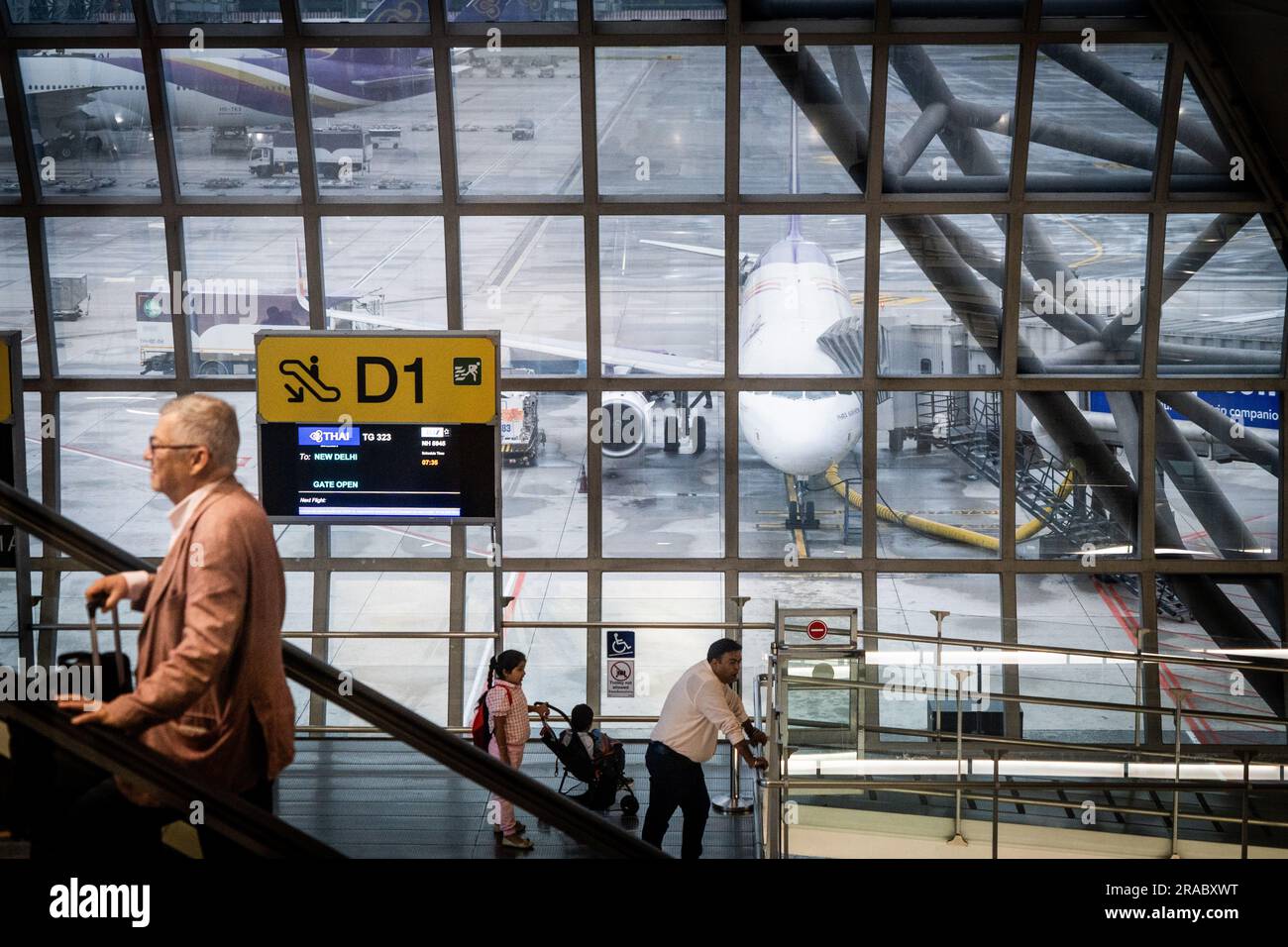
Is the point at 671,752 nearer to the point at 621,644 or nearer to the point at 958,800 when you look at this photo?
the point at 958,800

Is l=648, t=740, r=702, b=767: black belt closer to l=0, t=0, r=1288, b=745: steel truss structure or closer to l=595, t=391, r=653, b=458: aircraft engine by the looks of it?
l=0, t=0, r=1288, b=745: steel truss structure

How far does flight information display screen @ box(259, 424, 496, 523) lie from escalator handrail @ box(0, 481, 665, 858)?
16.2 feet

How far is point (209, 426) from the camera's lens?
263 cm

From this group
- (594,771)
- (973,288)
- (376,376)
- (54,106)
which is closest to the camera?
(594,771)

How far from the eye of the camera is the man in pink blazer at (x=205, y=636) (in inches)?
93.6

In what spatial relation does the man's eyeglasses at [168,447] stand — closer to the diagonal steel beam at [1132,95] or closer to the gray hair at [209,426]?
the gray hair at [209,426]

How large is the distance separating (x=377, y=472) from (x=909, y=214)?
3804 millimetres

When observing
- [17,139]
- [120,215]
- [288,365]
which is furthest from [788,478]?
[17,139]

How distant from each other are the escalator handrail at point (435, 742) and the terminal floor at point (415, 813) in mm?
2713

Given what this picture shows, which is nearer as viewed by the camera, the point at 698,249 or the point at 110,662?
the point at 110,662

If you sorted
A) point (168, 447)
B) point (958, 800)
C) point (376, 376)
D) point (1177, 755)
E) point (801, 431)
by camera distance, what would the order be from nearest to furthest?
point (168, 447) < point (958, 800) < point (1177, 755) < point (376, 376) < point (801, 431)

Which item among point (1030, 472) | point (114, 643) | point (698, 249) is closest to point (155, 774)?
point (114, 643)

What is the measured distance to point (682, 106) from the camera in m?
8.58
